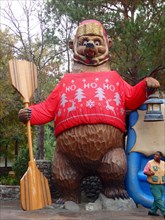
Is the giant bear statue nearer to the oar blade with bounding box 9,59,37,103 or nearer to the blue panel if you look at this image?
the blue panel

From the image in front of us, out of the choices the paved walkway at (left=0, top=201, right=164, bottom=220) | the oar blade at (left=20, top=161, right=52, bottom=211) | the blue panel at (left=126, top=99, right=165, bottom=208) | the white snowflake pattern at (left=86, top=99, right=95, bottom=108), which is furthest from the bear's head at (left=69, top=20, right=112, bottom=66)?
the paved walkway at (left=0, top=201, right=164, bottom=220)

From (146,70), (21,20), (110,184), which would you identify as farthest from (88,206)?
(21,20)

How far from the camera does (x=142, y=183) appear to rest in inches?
245

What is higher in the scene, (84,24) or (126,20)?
(126,20)

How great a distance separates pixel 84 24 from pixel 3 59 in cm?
677

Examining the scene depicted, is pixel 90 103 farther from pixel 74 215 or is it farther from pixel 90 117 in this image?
pixel 74 215

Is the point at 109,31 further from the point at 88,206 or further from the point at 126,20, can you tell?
the point at 88,206

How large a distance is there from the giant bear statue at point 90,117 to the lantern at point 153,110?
6.1 inches

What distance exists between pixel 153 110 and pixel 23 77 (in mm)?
2229

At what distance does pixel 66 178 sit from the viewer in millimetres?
6109

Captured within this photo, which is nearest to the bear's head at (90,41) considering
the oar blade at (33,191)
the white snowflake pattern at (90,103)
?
the white snowflake pattern at (90,103)

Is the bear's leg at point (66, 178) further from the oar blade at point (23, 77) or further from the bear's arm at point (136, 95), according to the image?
the bear's arm at point (136, 95)

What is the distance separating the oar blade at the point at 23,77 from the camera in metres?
6.65

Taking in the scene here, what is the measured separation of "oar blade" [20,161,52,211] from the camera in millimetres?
5957
